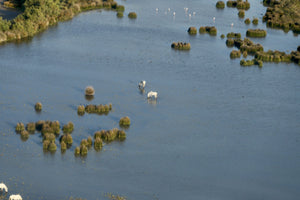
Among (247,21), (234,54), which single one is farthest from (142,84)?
(247,21)

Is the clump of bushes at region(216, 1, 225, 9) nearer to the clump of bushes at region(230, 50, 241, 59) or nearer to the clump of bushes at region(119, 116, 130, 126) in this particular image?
→ the clump of bushes at region(230, 50, 241, 59)

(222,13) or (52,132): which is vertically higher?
(222,13)

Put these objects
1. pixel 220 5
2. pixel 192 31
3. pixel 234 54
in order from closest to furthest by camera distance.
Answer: pixel 234 54
pixel 192 31
pixel 220 5

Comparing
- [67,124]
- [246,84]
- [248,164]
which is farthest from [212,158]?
[246,84]

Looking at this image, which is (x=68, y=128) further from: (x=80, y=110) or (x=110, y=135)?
(x=80, y=110)

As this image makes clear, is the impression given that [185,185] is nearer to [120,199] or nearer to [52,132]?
[120,199]

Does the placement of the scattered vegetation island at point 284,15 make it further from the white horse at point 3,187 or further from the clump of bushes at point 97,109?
the white horse at point 3,187
